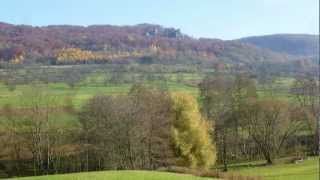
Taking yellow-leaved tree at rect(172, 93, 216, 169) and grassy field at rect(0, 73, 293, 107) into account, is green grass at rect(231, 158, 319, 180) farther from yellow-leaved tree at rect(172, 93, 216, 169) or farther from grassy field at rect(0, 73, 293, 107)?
grassy field at rect(0, 73, 293, 107)

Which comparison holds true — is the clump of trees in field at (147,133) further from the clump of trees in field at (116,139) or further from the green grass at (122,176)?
the green grass at (122,176)

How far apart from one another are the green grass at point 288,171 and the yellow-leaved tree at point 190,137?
379 cm

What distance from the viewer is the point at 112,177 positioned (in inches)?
1128

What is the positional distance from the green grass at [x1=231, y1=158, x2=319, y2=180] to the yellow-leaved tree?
3.79 metres

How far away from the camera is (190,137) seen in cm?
6003

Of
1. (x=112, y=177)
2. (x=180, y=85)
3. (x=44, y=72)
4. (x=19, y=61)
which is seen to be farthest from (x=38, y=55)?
(x=112, y=177)

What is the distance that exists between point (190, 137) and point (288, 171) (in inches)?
451

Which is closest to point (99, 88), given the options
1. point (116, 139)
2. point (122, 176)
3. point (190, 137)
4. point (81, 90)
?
point (81, 90)

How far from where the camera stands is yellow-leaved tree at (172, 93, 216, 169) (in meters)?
59.2

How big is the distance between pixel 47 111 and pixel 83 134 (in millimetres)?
8185

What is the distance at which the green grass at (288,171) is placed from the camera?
4734 centimetres

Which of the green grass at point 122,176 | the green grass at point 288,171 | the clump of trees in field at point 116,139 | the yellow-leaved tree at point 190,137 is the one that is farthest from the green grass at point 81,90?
the green grass at point 122,176

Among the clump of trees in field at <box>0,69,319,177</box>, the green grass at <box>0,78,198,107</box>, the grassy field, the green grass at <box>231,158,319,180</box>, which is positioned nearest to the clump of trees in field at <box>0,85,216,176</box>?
the clump of trees in field at <box>0,69,319,177</box>

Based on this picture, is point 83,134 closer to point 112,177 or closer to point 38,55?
point 112,177
